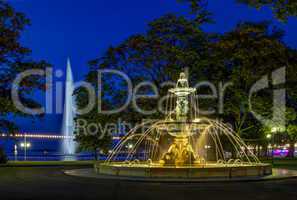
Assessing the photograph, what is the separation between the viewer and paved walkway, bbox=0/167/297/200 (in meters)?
16.6

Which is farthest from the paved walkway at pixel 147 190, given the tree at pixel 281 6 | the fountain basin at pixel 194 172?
the tree at pixel 281 6

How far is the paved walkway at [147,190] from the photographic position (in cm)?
1658

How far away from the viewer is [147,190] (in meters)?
18.8

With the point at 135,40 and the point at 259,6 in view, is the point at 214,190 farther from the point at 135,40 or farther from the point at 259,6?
the point at 135,40

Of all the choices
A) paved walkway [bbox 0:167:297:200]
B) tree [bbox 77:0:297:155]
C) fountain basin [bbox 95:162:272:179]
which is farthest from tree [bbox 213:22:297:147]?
paved walkway [bbox 0:167:297:200]

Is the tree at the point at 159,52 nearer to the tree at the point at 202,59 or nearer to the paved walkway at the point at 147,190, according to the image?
the tree at the point at 202,59

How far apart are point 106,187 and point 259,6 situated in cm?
1026

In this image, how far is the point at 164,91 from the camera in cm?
4416

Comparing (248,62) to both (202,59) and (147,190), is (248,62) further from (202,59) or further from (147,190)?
(147,190)

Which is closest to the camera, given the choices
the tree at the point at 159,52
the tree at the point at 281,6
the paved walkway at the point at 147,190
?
the paved walkway at the point at 147,190

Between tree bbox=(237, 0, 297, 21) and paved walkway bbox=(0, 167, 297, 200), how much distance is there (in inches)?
286

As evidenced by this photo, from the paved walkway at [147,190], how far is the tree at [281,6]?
7.26 metres

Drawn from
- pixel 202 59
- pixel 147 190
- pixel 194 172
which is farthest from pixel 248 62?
pixel 147 190

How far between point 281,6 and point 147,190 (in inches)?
387
